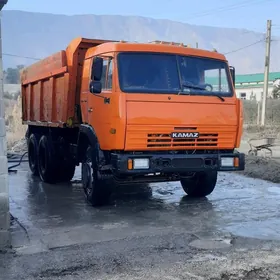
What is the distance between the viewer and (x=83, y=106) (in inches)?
335

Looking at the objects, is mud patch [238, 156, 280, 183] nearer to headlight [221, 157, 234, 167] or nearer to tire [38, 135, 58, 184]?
headlight [221, 157, 234, 167]

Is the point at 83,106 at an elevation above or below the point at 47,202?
above

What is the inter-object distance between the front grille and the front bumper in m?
0.16

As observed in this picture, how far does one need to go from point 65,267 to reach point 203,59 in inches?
175

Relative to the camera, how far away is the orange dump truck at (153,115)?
7.21 m

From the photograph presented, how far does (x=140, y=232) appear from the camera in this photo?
6660mm

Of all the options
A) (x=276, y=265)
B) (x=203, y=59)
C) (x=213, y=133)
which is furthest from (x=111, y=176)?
(x=276, y=265)

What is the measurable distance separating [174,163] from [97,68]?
6.45ft

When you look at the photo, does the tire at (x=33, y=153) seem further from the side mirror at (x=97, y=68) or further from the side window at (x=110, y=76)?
the side window at (x=110, y=76)

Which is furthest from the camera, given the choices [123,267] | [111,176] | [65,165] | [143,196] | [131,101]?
[65,165]

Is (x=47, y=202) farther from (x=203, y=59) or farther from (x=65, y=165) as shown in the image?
(x=203, y=59)

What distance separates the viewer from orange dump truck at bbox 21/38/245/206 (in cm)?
721

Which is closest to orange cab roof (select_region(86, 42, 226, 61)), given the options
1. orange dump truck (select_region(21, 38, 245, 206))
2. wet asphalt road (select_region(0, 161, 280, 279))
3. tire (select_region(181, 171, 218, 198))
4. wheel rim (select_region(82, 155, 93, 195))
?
orange dump truck (select_region(21, 38, 245, 206))

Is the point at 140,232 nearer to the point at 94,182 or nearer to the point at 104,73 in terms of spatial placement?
the point at 94,182
